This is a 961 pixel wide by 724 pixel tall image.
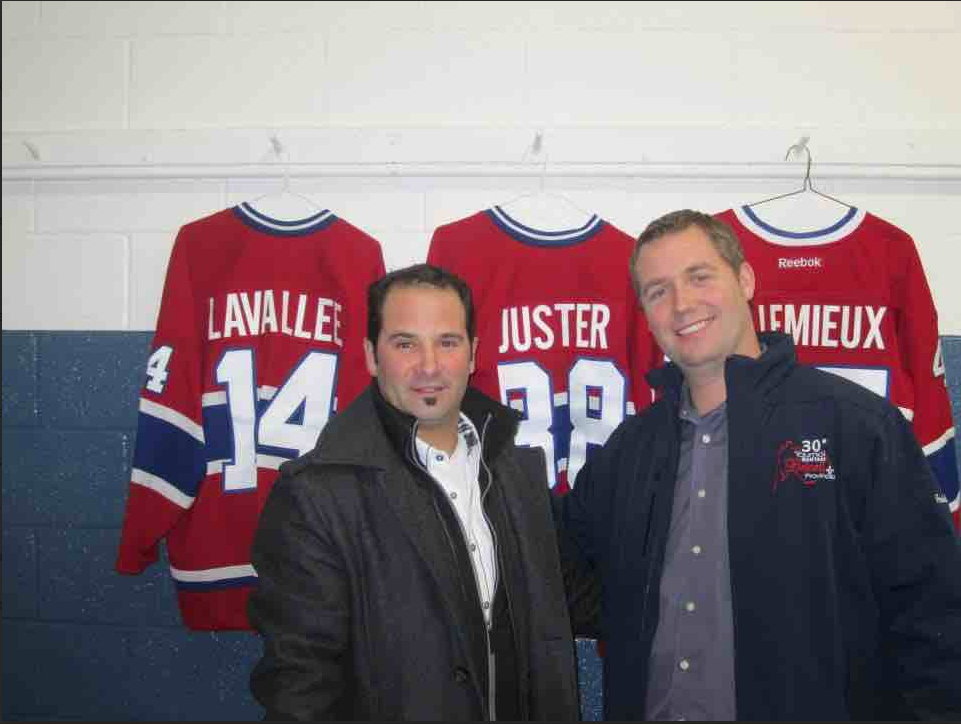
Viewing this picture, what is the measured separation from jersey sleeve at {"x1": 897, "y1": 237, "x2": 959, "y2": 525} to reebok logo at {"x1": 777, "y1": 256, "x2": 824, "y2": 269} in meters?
0.20

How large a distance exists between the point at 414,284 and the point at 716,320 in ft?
1.80

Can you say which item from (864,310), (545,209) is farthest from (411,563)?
(864,310)

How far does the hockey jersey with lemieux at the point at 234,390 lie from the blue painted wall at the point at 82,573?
28 cm

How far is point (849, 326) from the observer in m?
1.56

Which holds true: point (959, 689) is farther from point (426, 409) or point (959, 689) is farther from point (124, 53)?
point (124, 53)

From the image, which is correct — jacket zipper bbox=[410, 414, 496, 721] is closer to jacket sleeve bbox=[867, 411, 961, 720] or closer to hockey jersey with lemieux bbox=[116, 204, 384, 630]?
hockey jersey with lemieux bbox=[116, 204, 384, 630]

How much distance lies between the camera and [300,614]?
1.00 m

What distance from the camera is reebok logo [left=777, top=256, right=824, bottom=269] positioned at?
1587 mm

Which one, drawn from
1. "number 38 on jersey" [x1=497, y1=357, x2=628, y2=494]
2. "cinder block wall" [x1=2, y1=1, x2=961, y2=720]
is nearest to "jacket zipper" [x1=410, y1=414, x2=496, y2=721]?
"number 38 on jersey" [x1=497, y1=357, x2=628, y2=494]

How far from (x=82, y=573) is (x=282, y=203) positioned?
3.94ft

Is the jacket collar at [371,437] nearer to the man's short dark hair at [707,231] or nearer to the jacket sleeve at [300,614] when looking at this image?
the jacket sleeve at [300,614]

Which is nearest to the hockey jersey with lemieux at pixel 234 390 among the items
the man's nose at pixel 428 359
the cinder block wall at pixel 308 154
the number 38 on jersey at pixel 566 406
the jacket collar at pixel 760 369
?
the cinder block wall at pixel 308 154

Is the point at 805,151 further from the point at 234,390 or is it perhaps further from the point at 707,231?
the point at 234,390

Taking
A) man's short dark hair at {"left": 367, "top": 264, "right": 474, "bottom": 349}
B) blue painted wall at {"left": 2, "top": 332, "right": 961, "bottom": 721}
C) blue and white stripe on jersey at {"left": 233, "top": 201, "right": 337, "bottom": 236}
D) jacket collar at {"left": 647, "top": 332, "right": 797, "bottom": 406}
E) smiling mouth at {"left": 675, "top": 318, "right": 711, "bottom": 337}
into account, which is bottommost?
blue painted wall at {"left": 2, "top": 332, "right": 961, "bottom": 721}
